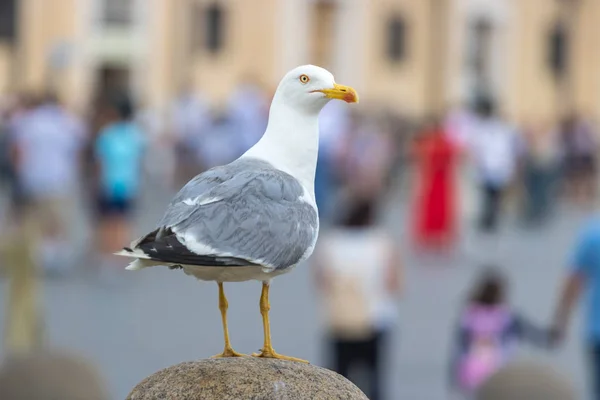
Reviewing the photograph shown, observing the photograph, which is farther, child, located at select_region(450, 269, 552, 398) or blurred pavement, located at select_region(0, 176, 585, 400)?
blurred pavement, located at select_region(0, 176, 585, 400)

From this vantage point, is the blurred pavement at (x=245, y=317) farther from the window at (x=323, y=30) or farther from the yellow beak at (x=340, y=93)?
the window at (x=323, y=30)

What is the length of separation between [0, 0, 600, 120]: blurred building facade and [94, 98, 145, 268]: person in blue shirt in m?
17.8

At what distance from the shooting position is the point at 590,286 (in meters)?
9.19

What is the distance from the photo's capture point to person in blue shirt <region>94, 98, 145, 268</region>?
47.6ft

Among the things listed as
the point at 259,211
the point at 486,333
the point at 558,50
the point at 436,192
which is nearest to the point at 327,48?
the point at 558,50

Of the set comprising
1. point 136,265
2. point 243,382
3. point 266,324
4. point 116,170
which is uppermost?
point 136,265

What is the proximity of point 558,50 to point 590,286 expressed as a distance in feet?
143

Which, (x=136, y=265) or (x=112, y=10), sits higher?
(x=136, y=265)

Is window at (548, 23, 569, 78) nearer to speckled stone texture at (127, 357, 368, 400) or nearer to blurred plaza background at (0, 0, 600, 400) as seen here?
blurred plaza background at (0, 0, 600, 400)

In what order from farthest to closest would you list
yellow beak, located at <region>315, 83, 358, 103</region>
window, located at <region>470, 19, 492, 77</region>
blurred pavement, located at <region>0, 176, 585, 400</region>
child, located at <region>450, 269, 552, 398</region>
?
1. window, located at <region>470, 19, 492, 77</region>
2. blurred pavement, located at <region>0, 176, 585, 400</region>
3. child, located at <region>450, 269, 552, 398</region>
4. yellow beak, located at <region>315, 83, 358, 103</region>

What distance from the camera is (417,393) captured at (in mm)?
11039

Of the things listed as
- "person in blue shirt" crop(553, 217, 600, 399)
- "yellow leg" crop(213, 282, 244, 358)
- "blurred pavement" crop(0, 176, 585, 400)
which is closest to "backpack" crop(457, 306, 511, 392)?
"person in blue shirt" crop(553, 217, 600, 399)

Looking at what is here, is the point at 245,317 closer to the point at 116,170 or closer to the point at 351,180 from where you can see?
the point at 116,170

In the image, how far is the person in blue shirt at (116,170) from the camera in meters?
14.5
